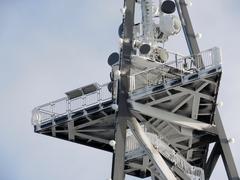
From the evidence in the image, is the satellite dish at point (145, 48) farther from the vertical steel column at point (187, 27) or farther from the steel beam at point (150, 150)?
the steel beam at point (150, 150)

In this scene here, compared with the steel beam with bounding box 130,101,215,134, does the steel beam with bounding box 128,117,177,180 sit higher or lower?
lower

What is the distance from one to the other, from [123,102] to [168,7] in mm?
7011

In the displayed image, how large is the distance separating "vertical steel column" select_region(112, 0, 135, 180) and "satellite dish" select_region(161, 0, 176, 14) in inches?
78.0

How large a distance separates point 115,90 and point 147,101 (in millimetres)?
1896

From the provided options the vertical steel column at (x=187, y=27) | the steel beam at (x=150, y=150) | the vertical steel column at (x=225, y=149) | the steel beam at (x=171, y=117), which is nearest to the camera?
the steel beam at (x=150, y=150)

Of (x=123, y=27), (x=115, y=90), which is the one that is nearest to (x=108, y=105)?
(x=115, y=90)

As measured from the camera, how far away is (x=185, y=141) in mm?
66188

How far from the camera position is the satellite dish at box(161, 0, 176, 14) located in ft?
219

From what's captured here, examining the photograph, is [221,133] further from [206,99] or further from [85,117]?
[85,117]

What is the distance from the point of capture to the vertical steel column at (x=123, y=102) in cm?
6209

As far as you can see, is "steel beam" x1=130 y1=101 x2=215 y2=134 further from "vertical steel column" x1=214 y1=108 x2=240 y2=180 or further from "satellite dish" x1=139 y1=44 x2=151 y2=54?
"satellite dish" x1=139 y1=44 x2=151 y2=54

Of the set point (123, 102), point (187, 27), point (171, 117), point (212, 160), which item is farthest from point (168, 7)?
point (212, 160)

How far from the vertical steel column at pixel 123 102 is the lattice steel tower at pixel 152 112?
53mm

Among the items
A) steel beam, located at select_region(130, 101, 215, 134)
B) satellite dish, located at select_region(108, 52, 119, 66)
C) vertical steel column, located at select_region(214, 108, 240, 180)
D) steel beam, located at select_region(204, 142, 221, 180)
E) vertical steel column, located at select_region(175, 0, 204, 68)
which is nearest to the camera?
steel beam, located at select_region(130, 101, 215, 134)
